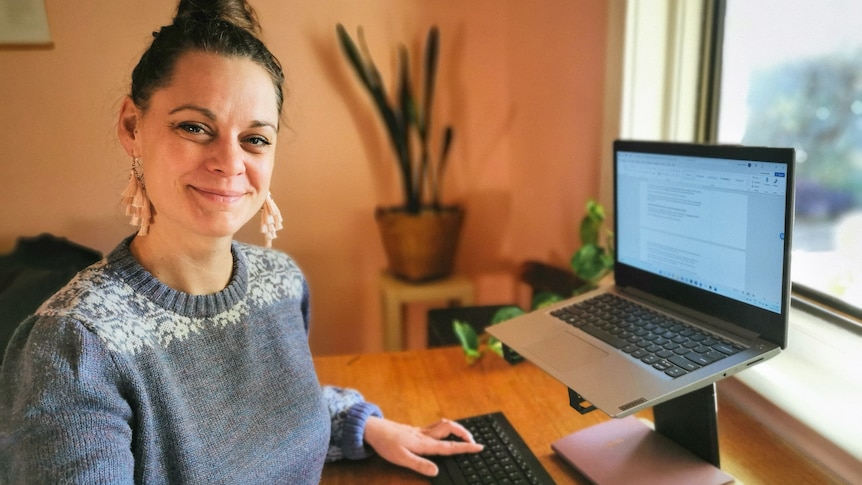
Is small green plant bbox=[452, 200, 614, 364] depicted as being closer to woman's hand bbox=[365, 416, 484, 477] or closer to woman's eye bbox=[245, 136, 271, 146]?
woman's hand bbox=[365, 416, 484, 477]

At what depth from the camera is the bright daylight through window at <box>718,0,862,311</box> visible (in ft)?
3.78

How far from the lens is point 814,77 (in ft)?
4.04

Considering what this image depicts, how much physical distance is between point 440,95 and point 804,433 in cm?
158

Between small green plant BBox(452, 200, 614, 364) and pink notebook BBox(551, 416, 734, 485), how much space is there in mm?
323

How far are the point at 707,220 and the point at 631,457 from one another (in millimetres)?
389

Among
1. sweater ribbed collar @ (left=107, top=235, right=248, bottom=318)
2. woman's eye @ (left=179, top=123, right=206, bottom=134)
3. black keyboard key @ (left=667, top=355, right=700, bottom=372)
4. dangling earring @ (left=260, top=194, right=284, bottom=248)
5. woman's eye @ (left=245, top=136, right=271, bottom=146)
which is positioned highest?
woman's eye @ (left=179, top=123, right=206, bottom=134)

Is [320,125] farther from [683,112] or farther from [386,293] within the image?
[683,112]

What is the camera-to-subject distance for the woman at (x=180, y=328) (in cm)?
65

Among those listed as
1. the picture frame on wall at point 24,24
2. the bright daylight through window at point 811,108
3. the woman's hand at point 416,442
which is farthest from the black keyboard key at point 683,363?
the picture frame on wall at point 24,24

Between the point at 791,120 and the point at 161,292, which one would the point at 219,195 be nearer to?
the point at 161,292

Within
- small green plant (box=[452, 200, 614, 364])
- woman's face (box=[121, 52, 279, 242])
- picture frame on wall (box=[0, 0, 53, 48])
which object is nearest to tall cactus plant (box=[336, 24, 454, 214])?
small green plant (box=[452, 200, 614, 364])

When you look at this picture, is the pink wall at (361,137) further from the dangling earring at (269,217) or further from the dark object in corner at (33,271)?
the dangling earring at (269,217)

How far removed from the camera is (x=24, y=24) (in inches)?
55.9

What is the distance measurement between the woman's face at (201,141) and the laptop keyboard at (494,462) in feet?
1.67
